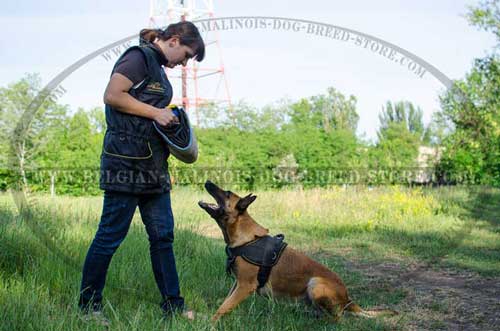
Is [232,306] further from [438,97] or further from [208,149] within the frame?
[438,97]

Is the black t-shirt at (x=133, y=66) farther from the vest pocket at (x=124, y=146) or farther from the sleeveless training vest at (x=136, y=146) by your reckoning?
the vest pocket at (x=124, y=146)

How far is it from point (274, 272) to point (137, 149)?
1.52m

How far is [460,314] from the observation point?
439cm

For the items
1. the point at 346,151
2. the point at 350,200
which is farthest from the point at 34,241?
the point at 346,151

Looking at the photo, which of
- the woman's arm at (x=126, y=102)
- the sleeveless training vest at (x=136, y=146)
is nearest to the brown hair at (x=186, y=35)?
the sleeveless training vest at (x=136, y=146)

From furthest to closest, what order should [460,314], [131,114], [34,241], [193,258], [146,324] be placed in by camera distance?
[193,258] → [34,241] → [460,314] → [131,114] → [146,324]

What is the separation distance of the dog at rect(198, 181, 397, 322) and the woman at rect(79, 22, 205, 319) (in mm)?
561

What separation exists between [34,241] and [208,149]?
408 inches

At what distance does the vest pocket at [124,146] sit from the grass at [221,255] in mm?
970

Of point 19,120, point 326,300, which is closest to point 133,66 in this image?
point 326,300

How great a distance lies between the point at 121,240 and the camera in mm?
3553

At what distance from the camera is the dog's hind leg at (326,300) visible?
13.4 feet

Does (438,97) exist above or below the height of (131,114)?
above

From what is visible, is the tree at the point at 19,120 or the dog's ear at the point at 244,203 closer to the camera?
the dog's ear at the point at 244,203
